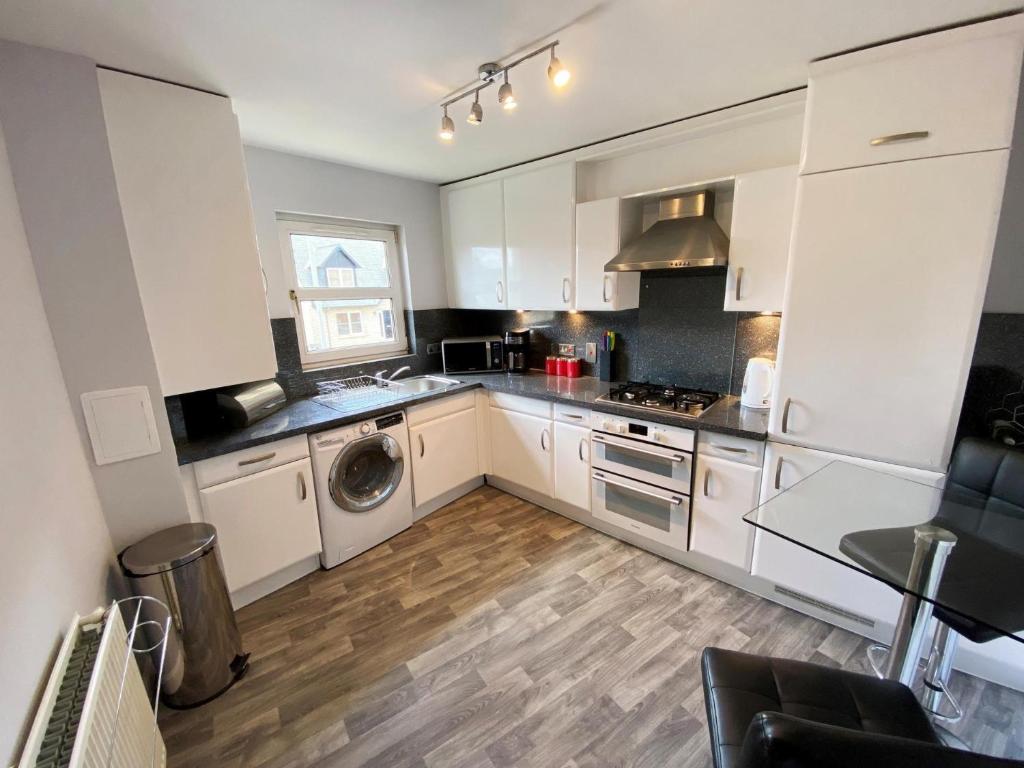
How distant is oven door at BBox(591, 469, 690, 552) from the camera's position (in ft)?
7.22

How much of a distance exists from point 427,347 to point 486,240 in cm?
96

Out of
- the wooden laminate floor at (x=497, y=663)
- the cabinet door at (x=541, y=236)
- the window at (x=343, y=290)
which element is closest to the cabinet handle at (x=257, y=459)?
the wooden laminate floor at (x=497, y=663)

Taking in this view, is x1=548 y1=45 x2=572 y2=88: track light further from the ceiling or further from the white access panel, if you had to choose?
the white access panel

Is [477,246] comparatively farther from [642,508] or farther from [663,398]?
[642,508]

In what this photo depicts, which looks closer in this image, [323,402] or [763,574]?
[763,574]

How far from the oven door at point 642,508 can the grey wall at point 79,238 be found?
7.19ft

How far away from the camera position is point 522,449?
9.48ft

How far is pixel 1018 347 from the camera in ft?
5.21

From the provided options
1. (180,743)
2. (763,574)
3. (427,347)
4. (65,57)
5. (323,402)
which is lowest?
(180,743)

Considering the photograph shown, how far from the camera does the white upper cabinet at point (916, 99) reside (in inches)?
51.5

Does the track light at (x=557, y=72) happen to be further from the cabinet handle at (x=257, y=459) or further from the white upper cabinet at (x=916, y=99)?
the cabinet handle at (x=257, y=459)

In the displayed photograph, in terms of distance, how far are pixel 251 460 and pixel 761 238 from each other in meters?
2.65

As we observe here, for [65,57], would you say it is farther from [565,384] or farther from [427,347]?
[565,384]

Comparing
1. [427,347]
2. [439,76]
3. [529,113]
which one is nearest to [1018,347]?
[529,113]
